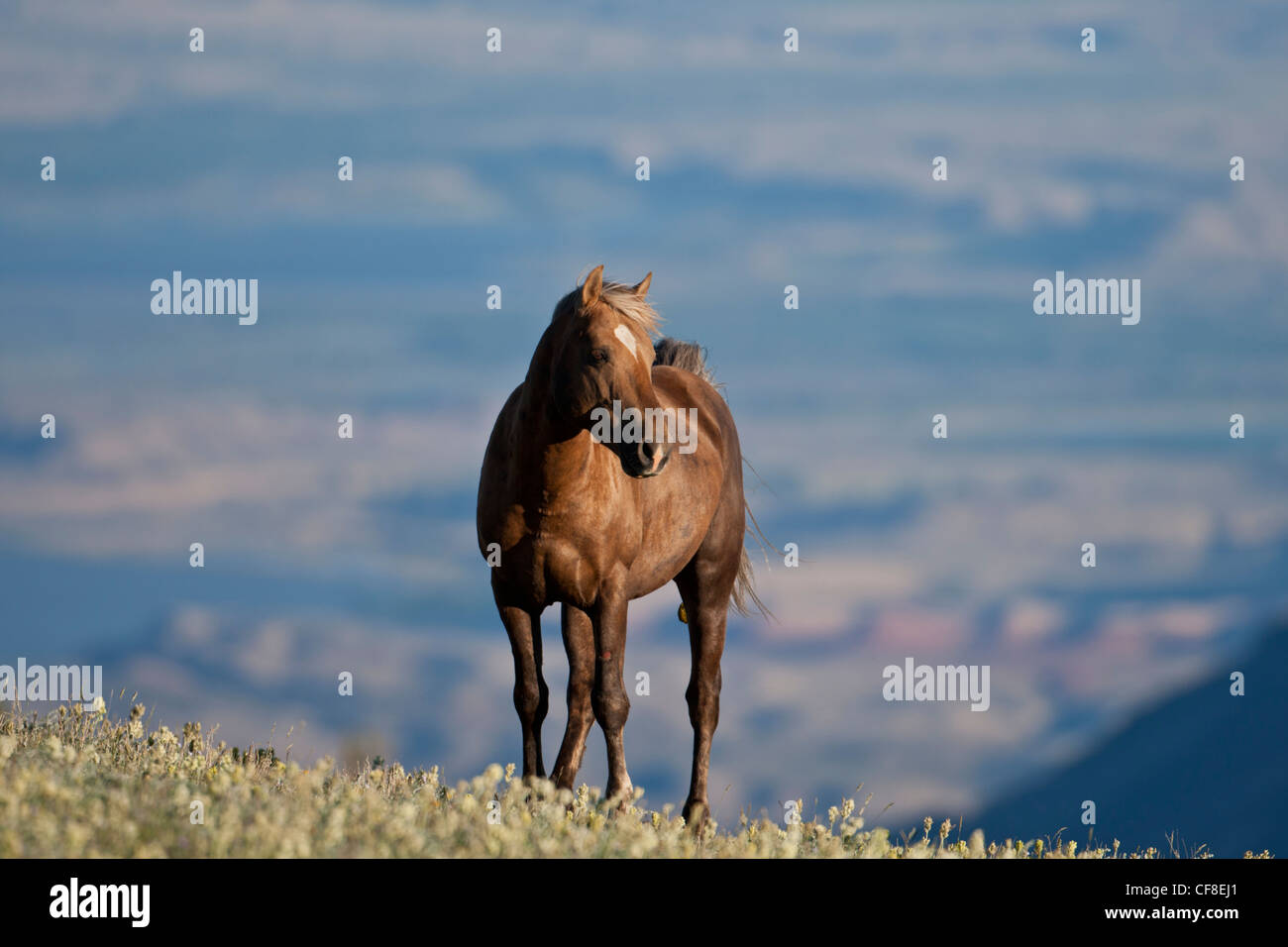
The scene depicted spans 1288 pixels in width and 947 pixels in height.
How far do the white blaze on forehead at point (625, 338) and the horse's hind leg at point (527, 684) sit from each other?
86.2 inches

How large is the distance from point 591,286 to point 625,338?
0.50 m

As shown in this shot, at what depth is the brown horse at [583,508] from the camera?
9.02 meters

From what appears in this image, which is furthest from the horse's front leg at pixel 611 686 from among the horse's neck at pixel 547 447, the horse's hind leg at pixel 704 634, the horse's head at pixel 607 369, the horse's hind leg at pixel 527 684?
the horse's hind leg at pixel 704 634

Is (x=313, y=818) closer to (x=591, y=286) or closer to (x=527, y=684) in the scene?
(x=527, y=684)

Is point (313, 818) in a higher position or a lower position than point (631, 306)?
lower

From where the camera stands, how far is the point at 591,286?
365 inches

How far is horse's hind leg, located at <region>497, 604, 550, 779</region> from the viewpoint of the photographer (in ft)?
32.3

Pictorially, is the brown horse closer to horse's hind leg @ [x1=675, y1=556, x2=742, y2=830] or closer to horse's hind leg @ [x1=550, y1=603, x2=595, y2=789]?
horse's hind leg @ [x1=550, y1=603, x2=595, y2=789]

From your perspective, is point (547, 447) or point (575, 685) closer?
point (547, 447)

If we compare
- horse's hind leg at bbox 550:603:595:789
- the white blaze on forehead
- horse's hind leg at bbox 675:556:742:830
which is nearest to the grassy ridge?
horse's hind leg at bbox 550:603:595:789

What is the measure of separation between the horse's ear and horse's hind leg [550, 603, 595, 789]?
228 centimetres

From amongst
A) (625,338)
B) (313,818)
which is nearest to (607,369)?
(625,338)

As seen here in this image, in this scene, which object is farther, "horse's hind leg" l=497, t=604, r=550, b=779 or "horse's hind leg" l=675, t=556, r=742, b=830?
"horse's hind leg" l=675, t=556, r=742, b=830
